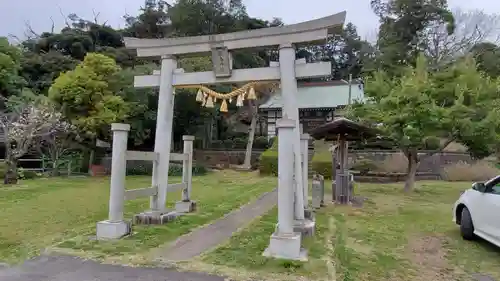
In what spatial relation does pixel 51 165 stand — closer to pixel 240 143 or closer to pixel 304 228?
pixel 240 143

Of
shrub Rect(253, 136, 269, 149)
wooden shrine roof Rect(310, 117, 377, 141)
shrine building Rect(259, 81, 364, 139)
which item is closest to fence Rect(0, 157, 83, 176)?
shrub Rect(253, 136, 269, 149)

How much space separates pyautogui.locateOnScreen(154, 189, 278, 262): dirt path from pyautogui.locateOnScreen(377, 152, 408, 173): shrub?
1191cm

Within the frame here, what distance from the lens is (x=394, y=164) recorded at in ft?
61.1

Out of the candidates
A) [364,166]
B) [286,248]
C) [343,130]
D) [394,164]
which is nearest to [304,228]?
[286,248]

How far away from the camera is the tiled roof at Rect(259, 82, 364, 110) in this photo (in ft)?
76.4

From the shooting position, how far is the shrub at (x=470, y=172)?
16641 millimetres

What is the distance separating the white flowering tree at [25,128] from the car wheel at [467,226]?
46.6ft

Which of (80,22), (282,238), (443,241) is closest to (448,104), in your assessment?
(443,241)

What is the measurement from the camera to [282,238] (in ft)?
14.4

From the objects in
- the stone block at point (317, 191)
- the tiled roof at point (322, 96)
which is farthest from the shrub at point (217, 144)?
the stone block at point (317, 191)

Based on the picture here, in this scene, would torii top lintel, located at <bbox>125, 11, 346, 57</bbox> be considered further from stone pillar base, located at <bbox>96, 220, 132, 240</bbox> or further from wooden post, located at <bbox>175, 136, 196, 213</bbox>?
stone pillar base, located at <bbox>96, 220, 132, 240</bbox>

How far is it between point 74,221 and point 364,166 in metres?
14.7

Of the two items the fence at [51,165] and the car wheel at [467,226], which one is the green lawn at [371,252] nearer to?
the car wheel at [467,226]

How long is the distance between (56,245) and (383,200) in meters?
8.42
